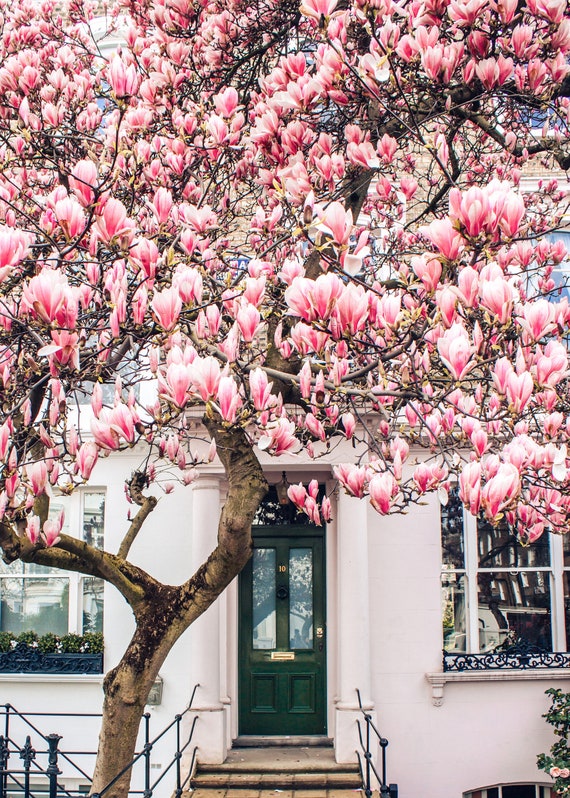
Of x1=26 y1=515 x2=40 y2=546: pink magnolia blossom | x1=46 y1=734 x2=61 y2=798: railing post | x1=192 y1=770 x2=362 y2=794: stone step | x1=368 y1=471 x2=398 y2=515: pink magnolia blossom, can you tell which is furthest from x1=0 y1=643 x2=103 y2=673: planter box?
x1=368 y1=471 x2=398 y2=515: pink magnolia blossom

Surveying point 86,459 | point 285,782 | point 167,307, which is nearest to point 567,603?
point 285,782

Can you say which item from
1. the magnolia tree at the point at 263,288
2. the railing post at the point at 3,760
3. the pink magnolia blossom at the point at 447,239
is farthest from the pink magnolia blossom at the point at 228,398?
the railing post at the point at 3,760

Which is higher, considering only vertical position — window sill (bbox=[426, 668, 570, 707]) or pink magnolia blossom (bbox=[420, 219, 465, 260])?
pink magnolia blossom (bbox=[420, 219, 465, 260])

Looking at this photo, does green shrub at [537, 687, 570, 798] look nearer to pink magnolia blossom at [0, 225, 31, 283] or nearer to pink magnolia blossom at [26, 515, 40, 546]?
pink magnolia blossom at [26, 515, 40, 546]

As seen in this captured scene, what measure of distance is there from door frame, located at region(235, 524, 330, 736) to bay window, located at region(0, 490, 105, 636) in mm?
1788

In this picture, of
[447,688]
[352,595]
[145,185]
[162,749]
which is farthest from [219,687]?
[145,185]

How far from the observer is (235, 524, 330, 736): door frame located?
1067cm

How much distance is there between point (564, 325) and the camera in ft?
14.8

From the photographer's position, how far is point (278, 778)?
916 cm

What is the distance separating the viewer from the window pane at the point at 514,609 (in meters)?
10.6

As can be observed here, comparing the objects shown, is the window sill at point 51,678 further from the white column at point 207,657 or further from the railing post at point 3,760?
the railing post at point 3,760

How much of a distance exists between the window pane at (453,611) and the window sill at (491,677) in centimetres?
44

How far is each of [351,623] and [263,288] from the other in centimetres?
618

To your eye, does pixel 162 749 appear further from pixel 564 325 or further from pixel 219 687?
pixel 564 325
